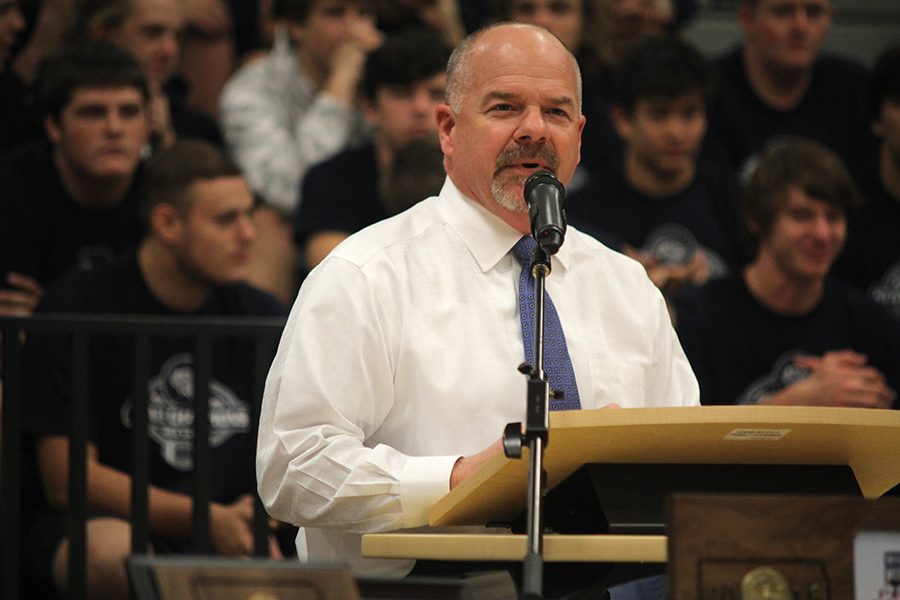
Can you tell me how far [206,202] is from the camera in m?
4.58

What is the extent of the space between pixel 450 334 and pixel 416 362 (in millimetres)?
91

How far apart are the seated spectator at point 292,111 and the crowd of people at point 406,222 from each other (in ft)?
0.04

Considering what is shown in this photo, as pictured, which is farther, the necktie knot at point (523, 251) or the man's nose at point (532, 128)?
the necktie knot at point (523, 251)

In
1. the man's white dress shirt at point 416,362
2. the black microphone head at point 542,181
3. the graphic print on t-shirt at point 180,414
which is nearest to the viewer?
the black microphone head at point 542,181

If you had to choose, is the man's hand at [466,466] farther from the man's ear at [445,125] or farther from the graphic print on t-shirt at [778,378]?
the graphic print on t-shirt at [778,378]

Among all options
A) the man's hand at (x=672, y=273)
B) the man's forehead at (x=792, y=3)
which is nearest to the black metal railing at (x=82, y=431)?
the man's hand at (x=672, y=273)

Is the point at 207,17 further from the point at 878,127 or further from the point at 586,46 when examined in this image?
the point at 878,127

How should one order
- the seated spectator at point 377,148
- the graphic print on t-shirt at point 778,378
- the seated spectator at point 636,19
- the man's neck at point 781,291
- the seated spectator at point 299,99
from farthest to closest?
the seated spectator at point 636,19
the seated spectator at point 299,99
the seated spectator at point 377,148
the man's neck at point 781,291
the graphic print on t-shirt at point 778,378

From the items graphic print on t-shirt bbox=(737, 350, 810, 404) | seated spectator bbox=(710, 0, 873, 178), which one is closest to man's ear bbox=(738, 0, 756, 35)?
seated spectator bbox=(710, 0, 873, 178)

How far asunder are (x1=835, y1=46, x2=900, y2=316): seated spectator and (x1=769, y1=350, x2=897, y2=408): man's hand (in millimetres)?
948

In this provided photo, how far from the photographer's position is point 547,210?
7.65 feet

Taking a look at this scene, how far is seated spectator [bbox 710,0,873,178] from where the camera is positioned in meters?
6.01

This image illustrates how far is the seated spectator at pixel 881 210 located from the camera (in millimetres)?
5516

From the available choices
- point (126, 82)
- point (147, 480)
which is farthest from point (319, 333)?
point (126, 82)
